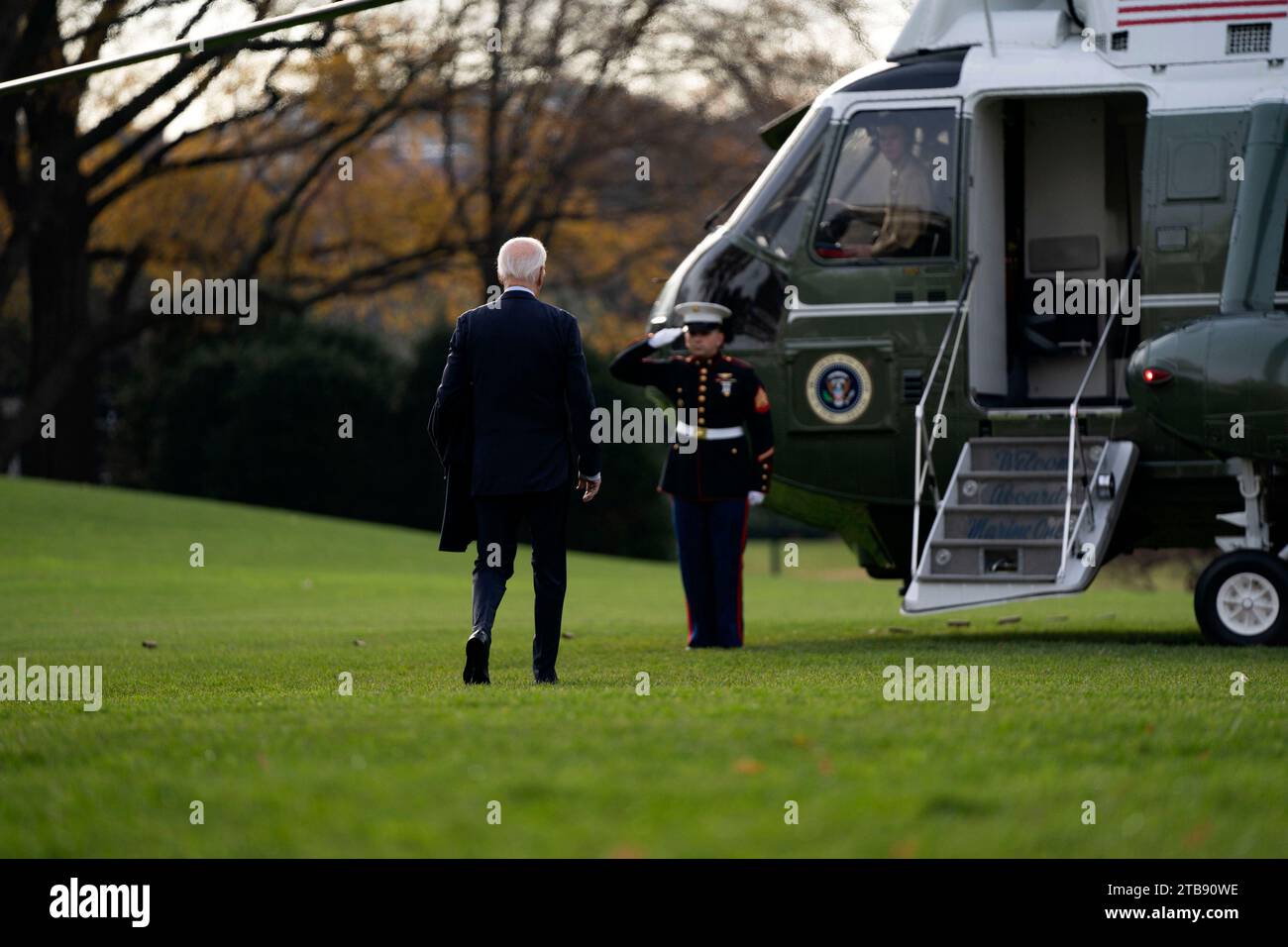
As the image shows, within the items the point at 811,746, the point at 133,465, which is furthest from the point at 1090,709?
the point at 133,465

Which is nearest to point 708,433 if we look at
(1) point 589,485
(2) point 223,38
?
(1) point 589,485

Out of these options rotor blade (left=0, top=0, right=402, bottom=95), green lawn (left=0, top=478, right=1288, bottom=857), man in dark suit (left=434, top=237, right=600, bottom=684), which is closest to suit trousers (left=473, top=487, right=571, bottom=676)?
man in dark suit (left=434, top=237, right=600, bottom=684)

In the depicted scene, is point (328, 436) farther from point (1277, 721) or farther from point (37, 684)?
point (1277, 721)

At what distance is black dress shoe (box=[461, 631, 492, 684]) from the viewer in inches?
340

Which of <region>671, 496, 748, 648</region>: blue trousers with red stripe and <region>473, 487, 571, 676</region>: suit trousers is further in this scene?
<region>671, 496, 748, 648</region>: blue trousers with red stripe

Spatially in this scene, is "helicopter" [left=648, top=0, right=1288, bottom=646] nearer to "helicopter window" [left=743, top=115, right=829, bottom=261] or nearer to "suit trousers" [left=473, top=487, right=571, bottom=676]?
"helicopter window" [left=743, top=115, right=829, bottom=261]

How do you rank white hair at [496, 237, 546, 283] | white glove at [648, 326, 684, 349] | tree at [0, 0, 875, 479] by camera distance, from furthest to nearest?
1. tree at [0, 0, 875, 479]
2. white glove at [648, 326, 684, 349]
3. white hair at [496, 237, 546, 283]

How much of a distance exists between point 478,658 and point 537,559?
52cm

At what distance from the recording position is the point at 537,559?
28.8ft

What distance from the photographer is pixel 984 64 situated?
12.2m

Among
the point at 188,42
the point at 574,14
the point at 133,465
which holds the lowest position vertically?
the point at 133,465

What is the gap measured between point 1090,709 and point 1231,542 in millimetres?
4858

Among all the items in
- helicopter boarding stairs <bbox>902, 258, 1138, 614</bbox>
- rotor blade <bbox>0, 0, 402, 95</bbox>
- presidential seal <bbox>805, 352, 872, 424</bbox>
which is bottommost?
helicopter boarding stairs <bbox>902, 258, 1138, 614</bbox>

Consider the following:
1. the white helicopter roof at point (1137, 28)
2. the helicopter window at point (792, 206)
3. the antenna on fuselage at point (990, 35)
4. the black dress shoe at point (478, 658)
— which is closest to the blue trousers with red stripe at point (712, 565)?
the helicopter window at point (792, 206)
